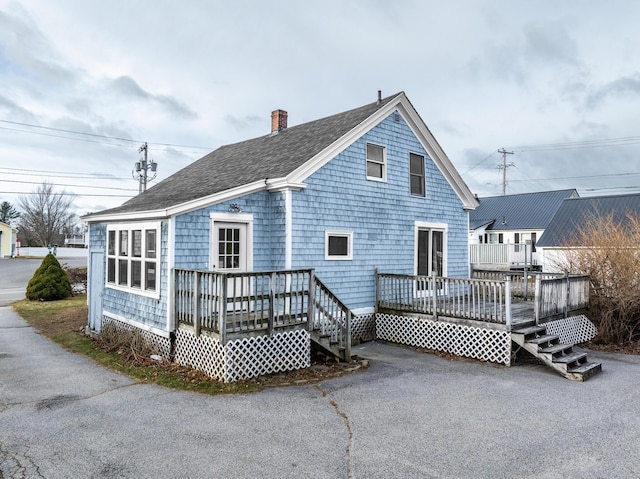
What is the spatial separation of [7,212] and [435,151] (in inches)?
3533

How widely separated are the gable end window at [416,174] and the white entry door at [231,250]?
576 centimetres

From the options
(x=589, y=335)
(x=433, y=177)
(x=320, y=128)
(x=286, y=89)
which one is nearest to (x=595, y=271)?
(x=589, y=335)

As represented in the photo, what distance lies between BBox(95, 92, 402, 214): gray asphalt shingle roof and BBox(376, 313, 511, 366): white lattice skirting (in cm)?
488

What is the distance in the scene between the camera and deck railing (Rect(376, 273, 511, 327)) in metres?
9.73

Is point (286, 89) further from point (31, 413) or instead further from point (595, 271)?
point (31, 413)

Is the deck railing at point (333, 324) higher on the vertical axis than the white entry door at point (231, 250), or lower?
lower

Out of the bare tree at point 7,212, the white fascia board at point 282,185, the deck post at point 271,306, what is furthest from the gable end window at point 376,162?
the bare tree at point 7,212

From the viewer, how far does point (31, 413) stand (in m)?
6.43

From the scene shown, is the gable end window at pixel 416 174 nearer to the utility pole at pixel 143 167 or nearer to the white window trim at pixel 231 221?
the white window trim at pixel 231 221

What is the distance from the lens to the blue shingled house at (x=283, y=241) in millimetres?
8484

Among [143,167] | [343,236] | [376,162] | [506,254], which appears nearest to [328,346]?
[343,236]

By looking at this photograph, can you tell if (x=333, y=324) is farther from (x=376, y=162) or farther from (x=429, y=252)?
(x=429, y=252)

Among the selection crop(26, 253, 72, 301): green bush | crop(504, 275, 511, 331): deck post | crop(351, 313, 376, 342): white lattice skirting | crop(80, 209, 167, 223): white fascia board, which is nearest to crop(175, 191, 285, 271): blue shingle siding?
crop(80, 209, 167, 223): white fascia board

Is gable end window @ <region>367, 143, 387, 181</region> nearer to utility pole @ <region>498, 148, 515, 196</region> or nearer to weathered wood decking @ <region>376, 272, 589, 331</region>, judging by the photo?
weathered wood decking @ <region>376, 272, 589, 331</region>
